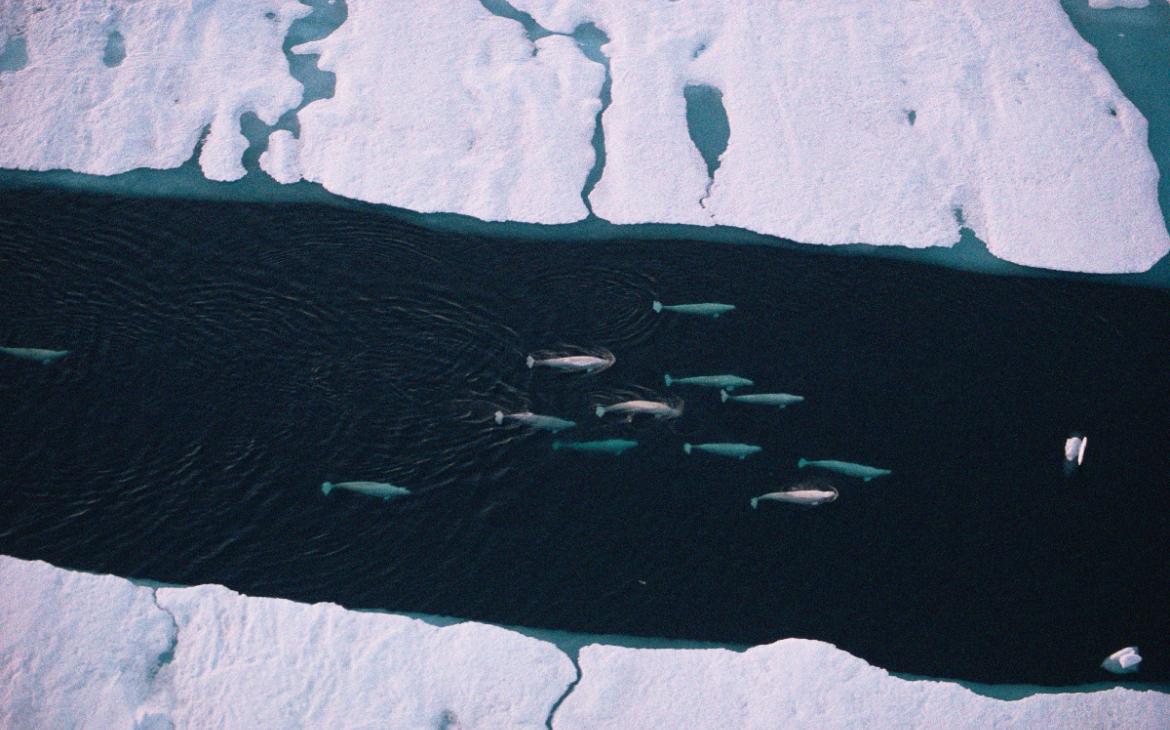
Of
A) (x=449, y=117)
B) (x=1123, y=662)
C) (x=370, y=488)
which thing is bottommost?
(x=1123, y=662)

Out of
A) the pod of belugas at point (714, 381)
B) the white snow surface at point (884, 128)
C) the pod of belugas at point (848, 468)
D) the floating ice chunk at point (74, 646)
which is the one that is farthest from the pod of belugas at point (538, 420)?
the floating ice chunk at point (74, 646)

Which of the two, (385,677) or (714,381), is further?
(714,381)

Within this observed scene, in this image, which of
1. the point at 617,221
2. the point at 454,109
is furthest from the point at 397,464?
the point at 454,109

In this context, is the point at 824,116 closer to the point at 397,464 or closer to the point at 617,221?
the point at 617,221

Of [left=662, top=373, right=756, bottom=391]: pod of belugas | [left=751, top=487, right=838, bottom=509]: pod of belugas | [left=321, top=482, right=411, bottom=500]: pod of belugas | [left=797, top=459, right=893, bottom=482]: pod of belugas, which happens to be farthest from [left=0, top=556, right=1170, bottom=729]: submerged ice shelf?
[left=662, top=373, right=756, bottom=391]: pod of belugas

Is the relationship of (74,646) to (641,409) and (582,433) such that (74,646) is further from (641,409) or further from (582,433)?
(641,409)

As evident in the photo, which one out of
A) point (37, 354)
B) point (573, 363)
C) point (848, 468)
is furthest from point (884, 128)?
point (37, 354)

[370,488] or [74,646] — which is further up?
[370,488]

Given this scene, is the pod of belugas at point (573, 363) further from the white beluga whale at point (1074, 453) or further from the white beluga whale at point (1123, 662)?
the white beluga whale at point (1123, 662)
